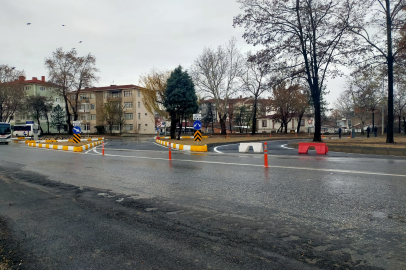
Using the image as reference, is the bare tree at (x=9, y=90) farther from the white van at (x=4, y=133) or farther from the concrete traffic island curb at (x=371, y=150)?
the concrete traffic island curb at (x=371, y=150)

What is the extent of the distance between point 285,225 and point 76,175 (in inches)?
323

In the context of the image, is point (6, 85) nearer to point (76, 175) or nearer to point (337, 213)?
point (76, 175)

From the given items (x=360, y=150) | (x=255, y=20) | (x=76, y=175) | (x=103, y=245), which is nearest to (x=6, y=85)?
(x=255, y=20)

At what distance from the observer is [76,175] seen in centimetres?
1072

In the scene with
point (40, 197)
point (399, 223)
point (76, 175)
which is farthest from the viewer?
point (76, 175)

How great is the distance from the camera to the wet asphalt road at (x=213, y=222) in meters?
3.76

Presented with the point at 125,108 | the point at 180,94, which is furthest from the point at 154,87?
the point at 125,108

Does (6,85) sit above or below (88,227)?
above

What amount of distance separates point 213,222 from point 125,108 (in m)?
75.1

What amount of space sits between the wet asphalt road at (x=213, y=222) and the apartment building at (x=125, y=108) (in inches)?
2709

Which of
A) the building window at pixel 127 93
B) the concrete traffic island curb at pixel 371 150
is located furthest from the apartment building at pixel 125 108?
the concrete traffic island curb at pixel 371 150

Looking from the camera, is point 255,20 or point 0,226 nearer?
point 0,226

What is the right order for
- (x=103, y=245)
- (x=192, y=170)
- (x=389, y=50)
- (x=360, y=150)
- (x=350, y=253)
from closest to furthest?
(x=350, y=253), (x=103, y=245), (x=192, y=170), (x=360, y=150), (x=389, y=50)

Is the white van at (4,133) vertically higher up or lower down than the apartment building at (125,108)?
lower down
